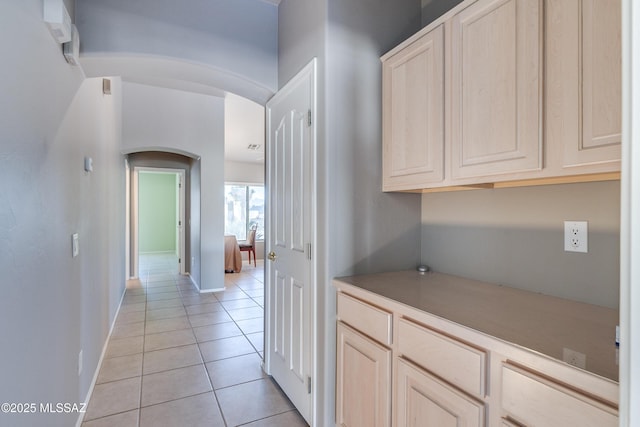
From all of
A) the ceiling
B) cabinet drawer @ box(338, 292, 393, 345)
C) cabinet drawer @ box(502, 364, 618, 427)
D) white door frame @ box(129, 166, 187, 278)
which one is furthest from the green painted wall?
cabinet drawer @ box(502, 364, 618, 427)

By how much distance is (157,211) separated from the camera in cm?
1000

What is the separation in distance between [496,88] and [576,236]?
2.18 ft

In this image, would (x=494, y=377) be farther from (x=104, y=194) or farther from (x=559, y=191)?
(x=104, y=194)

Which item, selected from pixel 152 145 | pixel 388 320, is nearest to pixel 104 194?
pixel 152 145

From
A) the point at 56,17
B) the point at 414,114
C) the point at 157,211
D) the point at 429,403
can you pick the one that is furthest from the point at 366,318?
the point at 157,211

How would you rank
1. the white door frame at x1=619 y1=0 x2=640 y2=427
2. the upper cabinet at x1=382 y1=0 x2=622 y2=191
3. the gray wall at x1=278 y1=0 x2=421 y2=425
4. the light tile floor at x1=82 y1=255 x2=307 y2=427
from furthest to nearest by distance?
the light tile floor at x1=82 y1=255 x2=307 y2=427
the gray wall at x1=278 y1=0 x2=421 y2=425
the upper cabinet at x1=382 y1=0 x2=622 y2=191
the white door frame at x1=619 y1=0 x2=640 y2=427

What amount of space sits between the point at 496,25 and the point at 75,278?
245 centimetres

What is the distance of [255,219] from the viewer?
9.16 meters

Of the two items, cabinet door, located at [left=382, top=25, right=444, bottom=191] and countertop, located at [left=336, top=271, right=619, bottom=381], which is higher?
cabinet door, located at [left=382, top=25, right=444, bottom=191]

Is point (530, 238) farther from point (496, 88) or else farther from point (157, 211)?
point (157, 211)

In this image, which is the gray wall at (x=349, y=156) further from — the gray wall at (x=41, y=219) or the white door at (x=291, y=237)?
the gray wall at (x=41, y=219)

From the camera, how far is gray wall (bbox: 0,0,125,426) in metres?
1.01

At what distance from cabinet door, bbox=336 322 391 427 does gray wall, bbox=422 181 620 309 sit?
2.28ft

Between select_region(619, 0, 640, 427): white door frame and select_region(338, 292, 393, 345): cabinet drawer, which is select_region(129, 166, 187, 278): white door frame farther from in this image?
select_region(619, 0, 640, 427): white door frame
